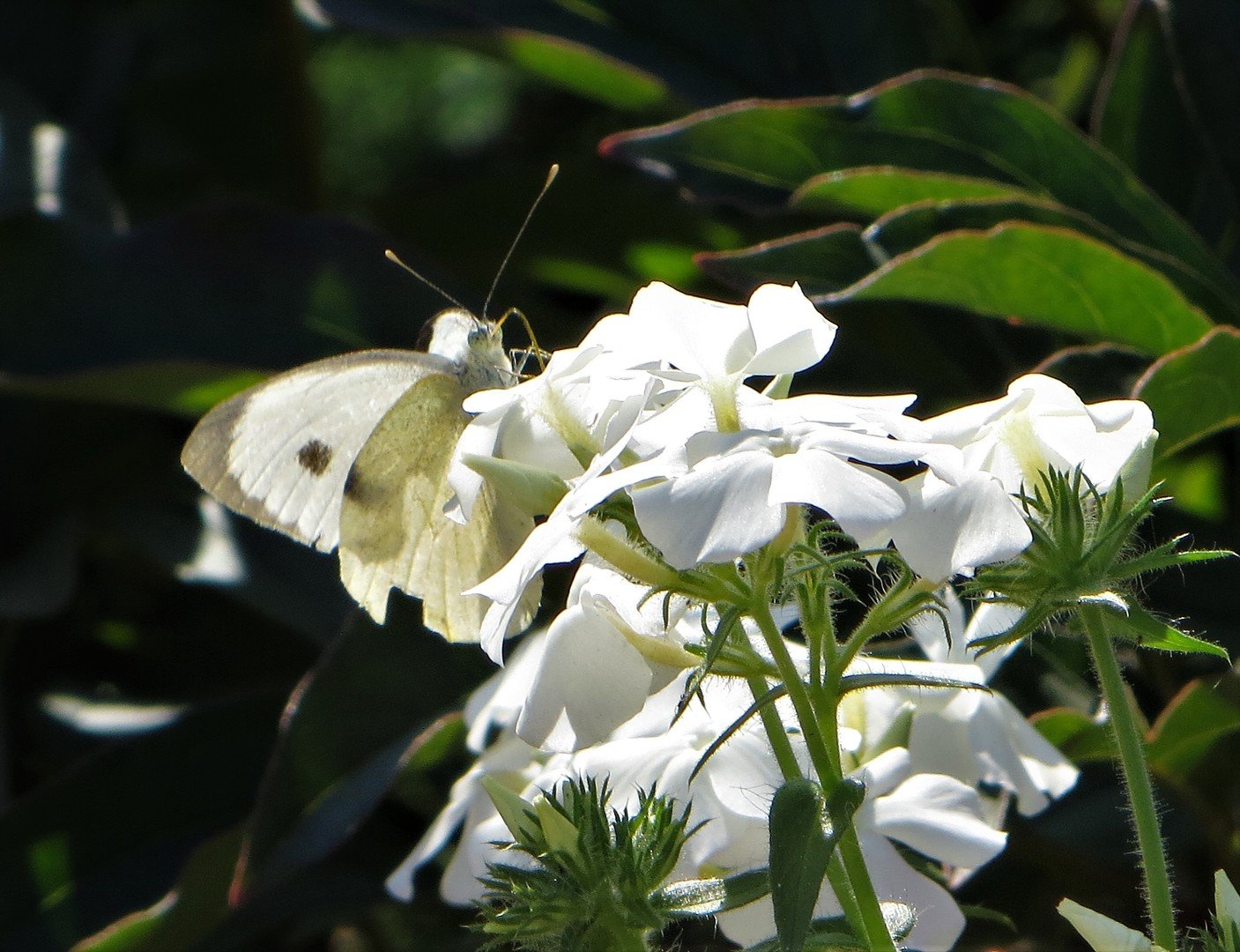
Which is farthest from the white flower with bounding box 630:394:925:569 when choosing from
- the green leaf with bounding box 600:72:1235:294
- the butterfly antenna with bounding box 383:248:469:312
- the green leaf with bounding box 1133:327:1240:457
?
the butterfly antenna with bounding box 383:248:469:312

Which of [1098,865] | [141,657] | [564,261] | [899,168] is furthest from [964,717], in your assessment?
[141,657]

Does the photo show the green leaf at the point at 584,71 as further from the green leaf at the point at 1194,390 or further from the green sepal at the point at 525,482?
the green sepal at the point at 525,482

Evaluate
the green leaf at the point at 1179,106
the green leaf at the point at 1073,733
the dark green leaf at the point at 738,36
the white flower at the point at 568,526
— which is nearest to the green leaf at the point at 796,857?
the white flower at the point at 568,526

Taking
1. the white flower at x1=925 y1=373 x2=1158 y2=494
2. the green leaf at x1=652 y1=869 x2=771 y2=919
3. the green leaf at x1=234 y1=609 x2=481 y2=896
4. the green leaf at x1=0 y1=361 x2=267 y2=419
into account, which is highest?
the white flower at x1=925 y1=373 x2=1158 y2=494

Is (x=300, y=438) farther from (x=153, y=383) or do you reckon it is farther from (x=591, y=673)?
(x=591, y=673)

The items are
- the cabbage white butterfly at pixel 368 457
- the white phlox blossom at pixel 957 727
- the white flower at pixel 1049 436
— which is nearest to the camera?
the white flower at pixel 1049 436

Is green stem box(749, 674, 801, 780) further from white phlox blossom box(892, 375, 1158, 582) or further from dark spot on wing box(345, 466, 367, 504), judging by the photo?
dark spot on wing box(345, 466, 367, 504)
